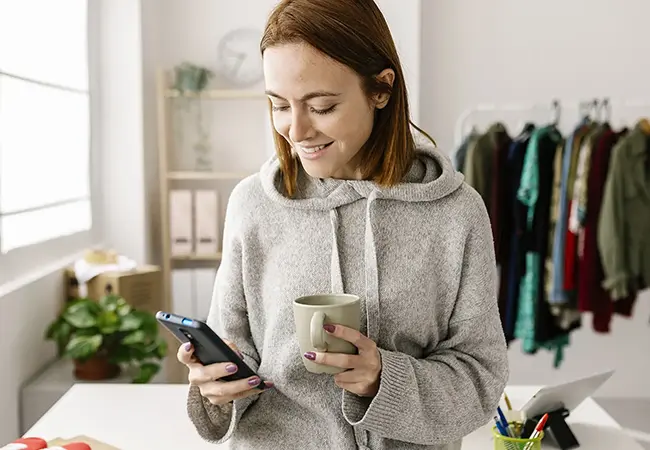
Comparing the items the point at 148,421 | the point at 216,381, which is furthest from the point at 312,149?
the point at 148,421

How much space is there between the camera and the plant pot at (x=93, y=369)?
8.61ft

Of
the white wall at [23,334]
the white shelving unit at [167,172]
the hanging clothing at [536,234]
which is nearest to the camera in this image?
the white wall at [23,334]

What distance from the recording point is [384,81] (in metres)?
1.05

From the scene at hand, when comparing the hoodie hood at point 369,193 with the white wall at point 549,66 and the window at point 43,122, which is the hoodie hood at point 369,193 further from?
the white wall at point 549,66

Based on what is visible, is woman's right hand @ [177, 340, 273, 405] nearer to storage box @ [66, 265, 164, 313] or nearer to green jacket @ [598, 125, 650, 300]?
storage box @ [66, 265, 164, 313]

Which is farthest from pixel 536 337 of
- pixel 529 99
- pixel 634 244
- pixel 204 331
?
pixel 204 331

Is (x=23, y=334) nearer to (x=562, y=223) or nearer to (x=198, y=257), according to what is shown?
(x=198, y=257)

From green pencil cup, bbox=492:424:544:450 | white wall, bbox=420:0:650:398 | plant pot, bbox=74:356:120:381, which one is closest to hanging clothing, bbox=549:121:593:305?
white wall, bbox=420:0:650:398

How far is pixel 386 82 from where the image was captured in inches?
41.4

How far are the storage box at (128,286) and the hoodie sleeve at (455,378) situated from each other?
80.5 inches

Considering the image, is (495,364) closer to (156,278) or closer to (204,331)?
(204,331)

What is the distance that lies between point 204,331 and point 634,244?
2645mm

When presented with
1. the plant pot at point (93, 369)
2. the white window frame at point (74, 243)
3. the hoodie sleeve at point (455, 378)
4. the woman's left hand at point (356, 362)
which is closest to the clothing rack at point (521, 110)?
→ the white window frame at point (74, 243)

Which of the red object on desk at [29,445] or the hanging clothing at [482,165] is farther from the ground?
the hanging clothing at [482,165]
